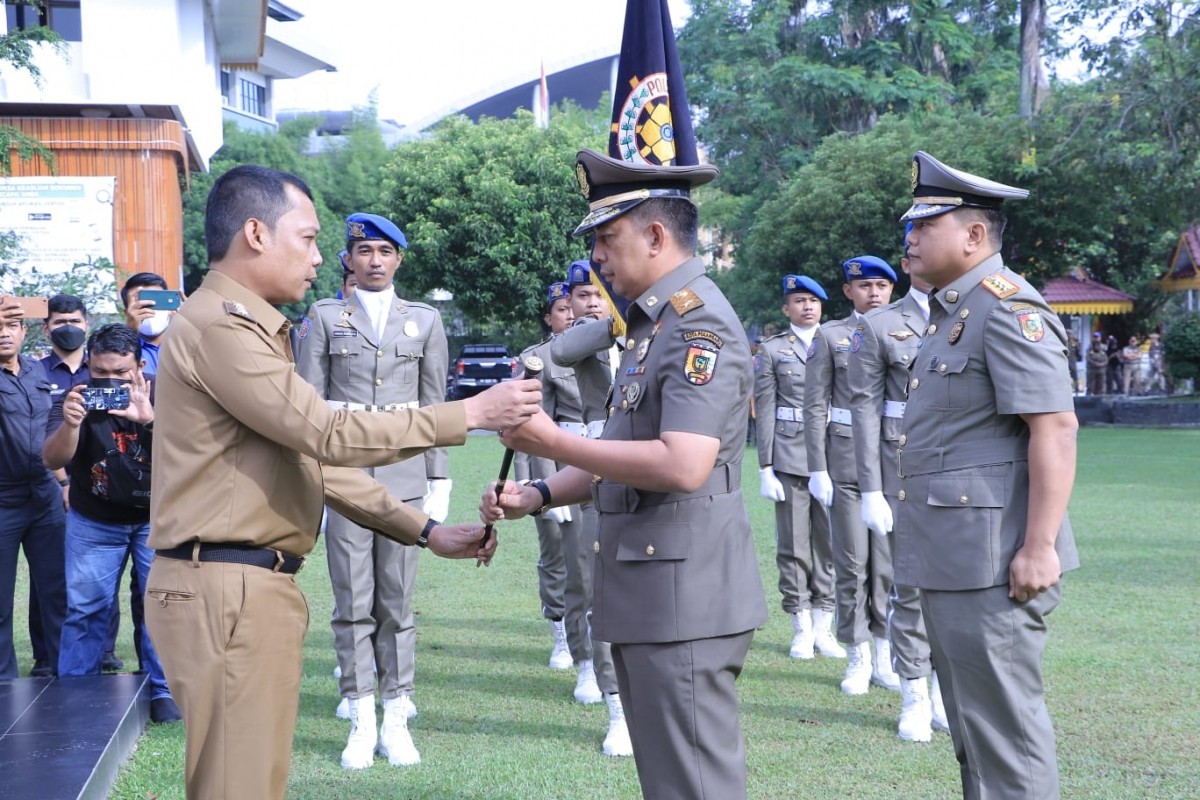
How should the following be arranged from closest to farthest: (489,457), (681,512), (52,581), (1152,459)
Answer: (681,512) → (52,581) → (1152,459) → (489,457)

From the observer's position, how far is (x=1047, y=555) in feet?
11.9

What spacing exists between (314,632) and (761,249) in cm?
2196

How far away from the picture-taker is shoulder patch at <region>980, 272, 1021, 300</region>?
381 cm

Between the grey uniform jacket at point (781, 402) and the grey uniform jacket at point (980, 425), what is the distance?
→ 12.4 feet

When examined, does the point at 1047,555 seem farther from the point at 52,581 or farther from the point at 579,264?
the point at 52,581

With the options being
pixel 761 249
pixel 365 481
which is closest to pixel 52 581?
pixel 365 481

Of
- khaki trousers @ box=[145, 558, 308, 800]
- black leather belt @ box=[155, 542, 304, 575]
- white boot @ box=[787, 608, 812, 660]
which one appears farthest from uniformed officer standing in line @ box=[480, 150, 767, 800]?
white boot @ box=[787, 608, 812, 660]

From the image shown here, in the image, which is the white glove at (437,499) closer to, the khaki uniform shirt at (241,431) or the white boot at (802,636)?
the white boot at (802,636)

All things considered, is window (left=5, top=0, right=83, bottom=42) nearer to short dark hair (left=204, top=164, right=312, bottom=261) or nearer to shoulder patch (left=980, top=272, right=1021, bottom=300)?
short dark hair (left=204, top=164, right=312, bottom=261)

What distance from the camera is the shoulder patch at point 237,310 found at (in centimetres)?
320

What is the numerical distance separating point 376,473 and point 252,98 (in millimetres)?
46978

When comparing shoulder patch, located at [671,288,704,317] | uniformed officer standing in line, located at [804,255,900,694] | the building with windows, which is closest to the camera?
shoulder patch, located at [671,288,704,317]

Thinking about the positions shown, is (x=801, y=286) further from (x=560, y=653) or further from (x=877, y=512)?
(x=560, y=653)

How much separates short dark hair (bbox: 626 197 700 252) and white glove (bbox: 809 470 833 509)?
3950mm
